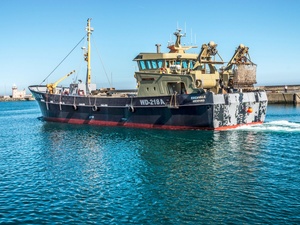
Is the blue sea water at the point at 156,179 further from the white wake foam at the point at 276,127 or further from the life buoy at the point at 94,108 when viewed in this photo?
the life buoy at the point at 94,108

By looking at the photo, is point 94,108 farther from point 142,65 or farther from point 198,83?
point 198,83

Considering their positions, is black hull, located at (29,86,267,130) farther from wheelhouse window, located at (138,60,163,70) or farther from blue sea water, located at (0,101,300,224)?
wheelhouse window, located at (138,60,163,70)

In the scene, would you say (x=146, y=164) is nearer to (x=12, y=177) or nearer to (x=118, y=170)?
(x=118, y=170)

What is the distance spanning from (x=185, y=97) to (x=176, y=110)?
1.59m

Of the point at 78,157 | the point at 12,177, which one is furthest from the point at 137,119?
the point at 12,177

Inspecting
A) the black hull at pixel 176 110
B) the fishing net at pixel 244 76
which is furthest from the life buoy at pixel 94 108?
the fishing net at pixel 244 76

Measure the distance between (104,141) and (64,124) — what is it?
13.0 m

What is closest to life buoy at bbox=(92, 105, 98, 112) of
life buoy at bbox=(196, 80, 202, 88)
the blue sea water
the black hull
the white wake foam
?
the black hull

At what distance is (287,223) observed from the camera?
33.6 ft

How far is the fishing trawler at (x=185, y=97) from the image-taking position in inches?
1083

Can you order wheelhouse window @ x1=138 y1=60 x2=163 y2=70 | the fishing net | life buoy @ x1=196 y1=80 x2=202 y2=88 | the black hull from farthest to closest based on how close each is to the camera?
wheelhouse window @ x1=138 y1=60 x2=163 y2=70 < the fishing net < life buoy @ x1=196 y1=80 x2=202 y2=88 < the black hull

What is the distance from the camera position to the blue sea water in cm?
1121

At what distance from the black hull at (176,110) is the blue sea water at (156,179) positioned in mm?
1799

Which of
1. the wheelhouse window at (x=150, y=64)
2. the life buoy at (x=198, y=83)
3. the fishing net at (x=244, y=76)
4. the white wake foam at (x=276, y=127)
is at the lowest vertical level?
the white wake foam at (x=276, y=127)
